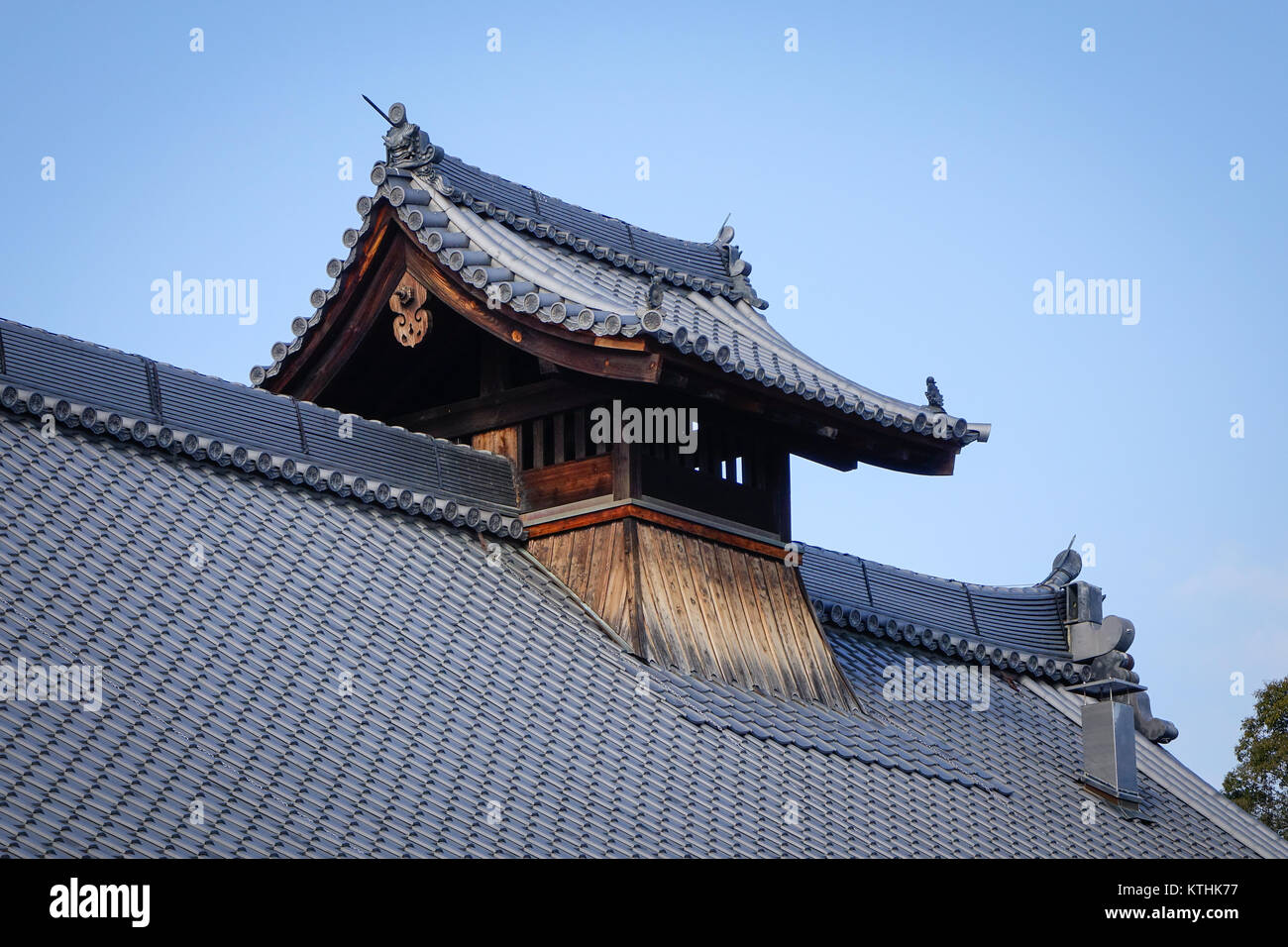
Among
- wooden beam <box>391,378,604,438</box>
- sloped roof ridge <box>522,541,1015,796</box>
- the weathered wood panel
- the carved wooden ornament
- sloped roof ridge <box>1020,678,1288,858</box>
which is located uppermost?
the carved wooden ornament

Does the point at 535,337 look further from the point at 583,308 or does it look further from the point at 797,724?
the point at 797,724

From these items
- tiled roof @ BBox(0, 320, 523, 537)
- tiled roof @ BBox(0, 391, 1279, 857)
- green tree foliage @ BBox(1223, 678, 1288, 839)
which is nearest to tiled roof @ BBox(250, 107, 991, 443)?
tiled roof @ BBox(0, 320, 523, 537)

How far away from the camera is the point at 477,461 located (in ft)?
45.2

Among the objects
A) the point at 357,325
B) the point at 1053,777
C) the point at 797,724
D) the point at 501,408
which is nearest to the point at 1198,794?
the point at 1053,777

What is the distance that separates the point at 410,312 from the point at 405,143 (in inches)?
64.9

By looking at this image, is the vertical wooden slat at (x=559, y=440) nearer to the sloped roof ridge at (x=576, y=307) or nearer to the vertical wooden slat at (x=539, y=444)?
the vertical wooden slat at (x=539, y=444)

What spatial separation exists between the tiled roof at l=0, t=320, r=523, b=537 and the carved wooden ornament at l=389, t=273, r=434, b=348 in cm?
90

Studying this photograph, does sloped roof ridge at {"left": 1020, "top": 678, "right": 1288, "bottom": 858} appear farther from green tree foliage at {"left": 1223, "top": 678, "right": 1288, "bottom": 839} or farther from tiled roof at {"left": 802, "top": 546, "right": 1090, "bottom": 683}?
green tree foliage at {"left": 1223, "top": 678, "right": 1288, "bottom": 839}

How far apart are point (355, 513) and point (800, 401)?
148 inches

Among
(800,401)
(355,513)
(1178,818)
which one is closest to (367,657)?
(355,513)

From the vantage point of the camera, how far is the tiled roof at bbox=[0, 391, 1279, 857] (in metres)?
8.91

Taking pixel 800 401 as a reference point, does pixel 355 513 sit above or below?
below
